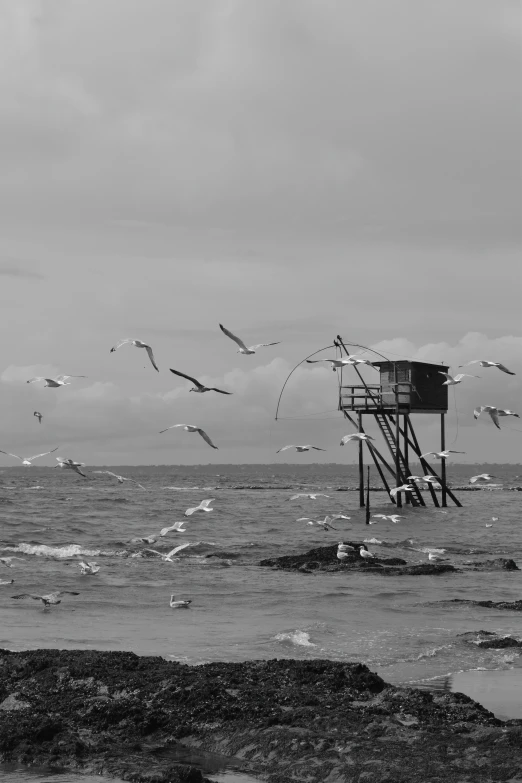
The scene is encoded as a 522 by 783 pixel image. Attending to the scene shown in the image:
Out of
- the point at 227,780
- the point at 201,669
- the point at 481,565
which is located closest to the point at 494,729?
the point at 227,780

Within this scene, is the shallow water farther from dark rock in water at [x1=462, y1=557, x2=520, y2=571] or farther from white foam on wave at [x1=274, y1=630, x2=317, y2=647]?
dark rock in water at [x1=462, y1=557, x2=520, y2=571]

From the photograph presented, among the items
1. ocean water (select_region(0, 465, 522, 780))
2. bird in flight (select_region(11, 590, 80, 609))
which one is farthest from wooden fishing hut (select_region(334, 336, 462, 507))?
bird in flight (select_region(11, 590, 80, 609))

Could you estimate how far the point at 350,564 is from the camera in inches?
1083

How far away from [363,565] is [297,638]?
11098mm

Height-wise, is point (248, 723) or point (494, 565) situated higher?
point (248, 723)

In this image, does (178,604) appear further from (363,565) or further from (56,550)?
(56,550)

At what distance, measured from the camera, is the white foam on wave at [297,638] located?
16.2 metres

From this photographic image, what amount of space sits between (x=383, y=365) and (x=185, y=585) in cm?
2750

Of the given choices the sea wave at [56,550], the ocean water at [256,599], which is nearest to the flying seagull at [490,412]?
the ocean water at [256,599]

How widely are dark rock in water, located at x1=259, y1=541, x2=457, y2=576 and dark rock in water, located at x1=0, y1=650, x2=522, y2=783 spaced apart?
14639mm

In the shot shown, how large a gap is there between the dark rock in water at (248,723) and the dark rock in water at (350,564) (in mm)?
14639

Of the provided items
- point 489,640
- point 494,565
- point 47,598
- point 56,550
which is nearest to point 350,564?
point 494,565

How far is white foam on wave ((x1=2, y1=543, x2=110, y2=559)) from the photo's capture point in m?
32.6

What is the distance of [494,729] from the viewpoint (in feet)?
30.9
